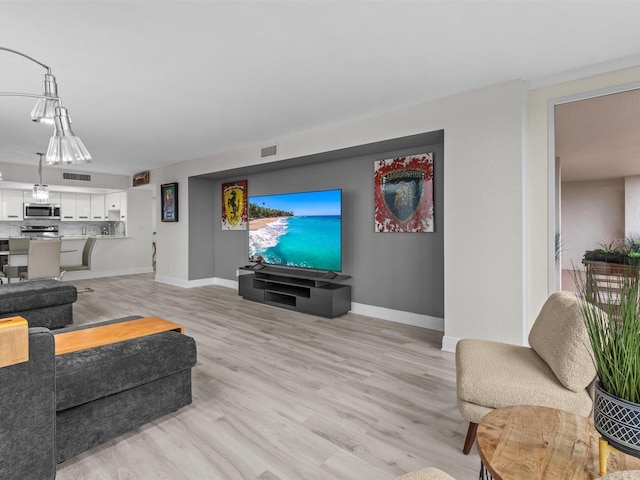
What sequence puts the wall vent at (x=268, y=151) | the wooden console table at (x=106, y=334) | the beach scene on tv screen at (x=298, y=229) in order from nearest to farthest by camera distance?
the wooden console table at (x=106, y=334) → the beach scene on tv screen at (x=298, y=229) → the wall vent at (x=268, y=151)

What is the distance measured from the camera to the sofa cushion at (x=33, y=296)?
343 centimetres

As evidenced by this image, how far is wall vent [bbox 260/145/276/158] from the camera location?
491cm

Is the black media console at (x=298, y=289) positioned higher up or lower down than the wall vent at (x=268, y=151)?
lower down

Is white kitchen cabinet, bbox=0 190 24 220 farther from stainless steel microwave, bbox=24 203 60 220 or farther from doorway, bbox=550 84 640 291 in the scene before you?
doorway, bbox=550 84 640 291

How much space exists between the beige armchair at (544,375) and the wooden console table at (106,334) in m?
1.91

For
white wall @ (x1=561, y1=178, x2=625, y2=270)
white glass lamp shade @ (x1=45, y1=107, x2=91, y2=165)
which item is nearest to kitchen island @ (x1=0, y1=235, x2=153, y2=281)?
white glass lamp shade @ (x1=45, y1=107, x2=91, y2=165)

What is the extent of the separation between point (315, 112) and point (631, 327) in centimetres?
336

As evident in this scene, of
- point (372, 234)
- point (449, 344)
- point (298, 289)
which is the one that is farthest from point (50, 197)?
point (449, 344)

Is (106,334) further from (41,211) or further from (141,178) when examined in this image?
(41,211)

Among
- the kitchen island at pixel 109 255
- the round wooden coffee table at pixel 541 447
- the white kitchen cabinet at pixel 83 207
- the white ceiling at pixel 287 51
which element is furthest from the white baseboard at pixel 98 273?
the round wooden coffee table at pixel 541 447

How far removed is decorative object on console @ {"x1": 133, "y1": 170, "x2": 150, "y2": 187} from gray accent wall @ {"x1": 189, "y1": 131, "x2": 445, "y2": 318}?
255 cm

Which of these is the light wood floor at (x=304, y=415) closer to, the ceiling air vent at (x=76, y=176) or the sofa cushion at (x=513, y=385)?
the sofa cushion at (x=513, y=385)

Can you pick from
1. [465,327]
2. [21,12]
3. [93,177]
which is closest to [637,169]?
[465,327]

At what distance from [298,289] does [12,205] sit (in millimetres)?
7101
